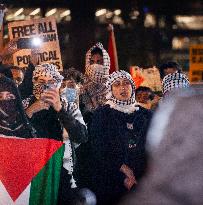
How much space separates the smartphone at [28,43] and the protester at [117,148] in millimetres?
1490

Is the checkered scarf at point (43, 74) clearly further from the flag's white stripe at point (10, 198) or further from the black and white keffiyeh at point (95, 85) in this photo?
the flag's white stripe at point (10, 198)

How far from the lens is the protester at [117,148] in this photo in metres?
4.76

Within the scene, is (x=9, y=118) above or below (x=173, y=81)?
above

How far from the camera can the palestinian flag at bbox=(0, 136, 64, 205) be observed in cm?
438

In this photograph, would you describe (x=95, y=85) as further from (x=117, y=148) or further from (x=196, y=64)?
(x=196, y=64)

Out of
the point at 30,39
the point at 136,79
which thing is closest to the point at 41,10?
the point at 136,79

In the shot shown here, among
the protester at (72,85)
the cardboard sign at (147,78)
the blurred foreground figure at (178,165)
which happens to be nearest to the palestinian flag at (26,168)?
the protester at (72,85)

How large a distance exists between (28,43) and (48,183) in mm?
2069

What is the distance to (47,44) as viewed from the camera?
6258mm

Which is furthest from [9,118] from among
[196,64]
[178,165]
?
[196,64]

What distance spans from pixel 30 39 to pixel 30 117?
1801 mm

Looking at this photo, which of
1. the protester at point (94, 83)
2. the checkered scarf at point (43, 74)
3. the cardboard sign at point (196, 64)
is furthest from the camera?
the cardboard sign at point (196, 64)

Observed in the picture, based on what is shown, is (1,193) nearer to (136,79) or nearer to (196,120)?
(196,120)

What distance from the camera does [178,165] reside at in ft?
4.77
